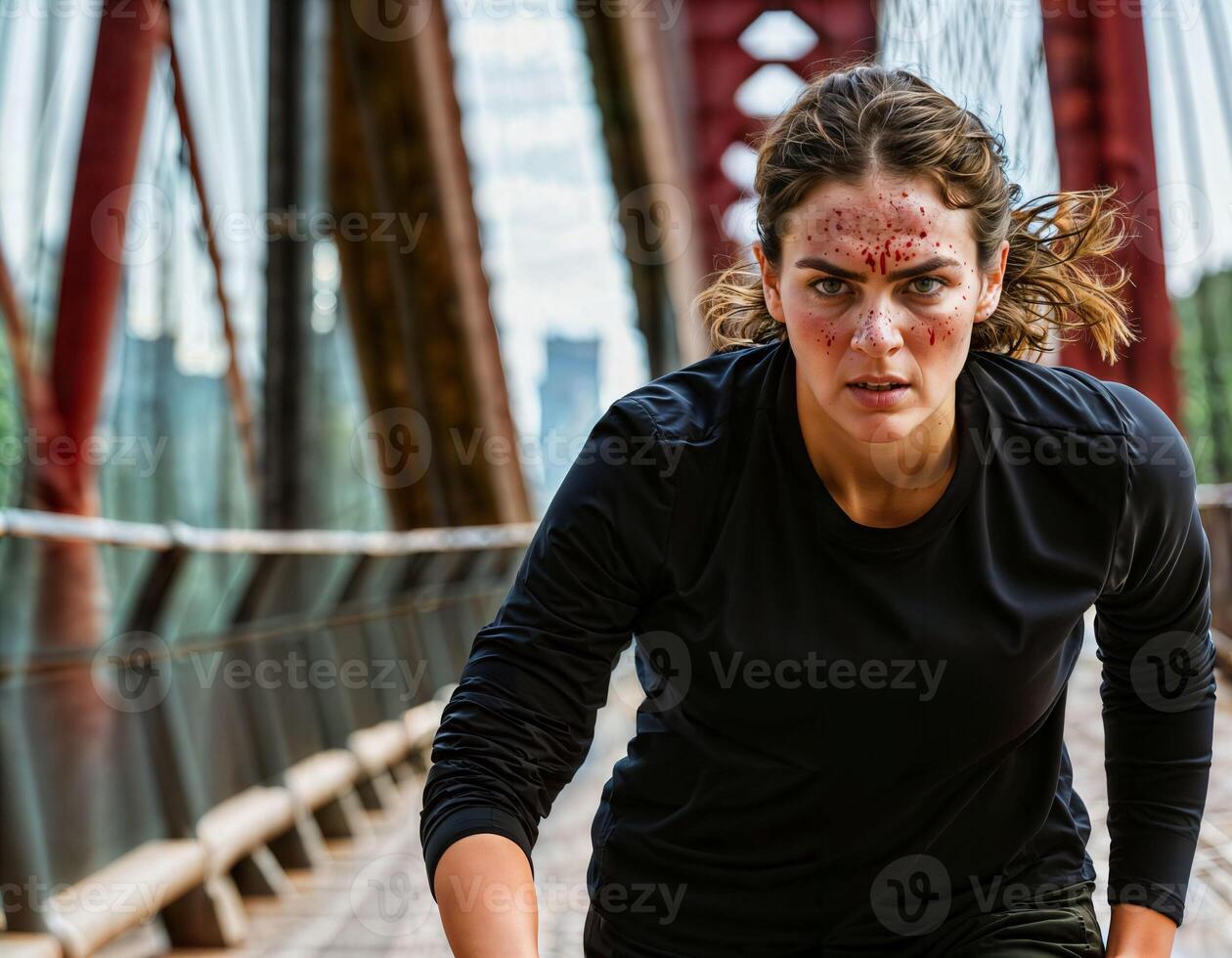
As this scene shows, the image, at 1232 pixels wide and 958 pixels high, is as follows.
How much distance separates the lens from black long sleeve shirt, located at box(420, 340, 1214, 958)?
4.49 feet

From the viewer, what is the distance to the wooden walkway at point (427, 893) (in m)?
Result: 3.15

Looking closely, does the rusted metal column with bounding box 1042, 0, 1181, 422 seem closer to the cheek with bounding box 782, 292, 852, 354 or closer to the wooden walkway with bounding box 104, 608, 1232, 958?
the wooden walkway with bounding box 104, 608, 1232, 958

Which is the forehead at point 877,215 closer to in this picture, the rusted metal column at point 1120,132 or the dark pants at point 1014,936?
the dark pants at point 1014,936

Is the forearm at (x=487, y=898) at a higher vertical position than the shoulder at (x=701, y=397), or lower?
lower

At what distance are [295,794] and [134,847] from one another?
1.00 meters

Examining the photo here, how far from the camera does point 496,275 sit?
7973 mm

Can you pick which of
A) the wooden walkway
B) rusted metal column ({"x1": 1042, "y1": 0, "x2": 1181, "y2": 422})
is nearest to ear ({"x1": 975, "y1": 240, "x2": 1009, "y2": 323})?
the wooden walkway

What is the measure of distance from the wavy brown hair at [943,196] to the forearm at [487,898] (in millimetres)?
716

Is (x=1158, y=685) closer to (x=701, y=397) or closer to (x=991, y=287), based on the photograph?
(x=991, y=287)

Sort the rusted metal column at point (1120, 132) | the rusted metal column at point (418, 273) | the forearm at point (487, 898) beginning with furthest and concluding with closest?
the rusted metal column at point (418, 273) → the rusted metal column at point (1120, 132) → the forearm at point (487, 898)

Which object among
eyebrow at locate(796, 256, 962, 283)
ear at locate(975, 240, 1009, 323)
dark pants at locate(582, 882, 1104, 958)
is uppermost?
eyebrow at locate(796, 256, 962, 283)

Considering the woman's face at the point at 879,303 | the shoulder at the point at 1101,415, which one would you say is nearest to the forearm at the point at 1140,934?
the shoulder at the point at 1101,415

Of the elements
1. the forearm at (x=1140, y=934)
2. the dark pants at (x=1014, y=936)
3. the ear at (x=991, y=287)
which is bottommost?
the forearm at (x=1140, y=934)

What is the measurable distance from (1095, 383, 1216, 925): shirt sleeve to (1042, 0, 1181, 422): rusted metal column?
117 inches
